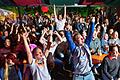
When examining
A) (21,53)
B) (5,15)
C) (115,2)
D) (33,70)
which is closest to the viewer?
(33,70)

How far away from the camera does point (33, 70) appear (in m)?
6.18

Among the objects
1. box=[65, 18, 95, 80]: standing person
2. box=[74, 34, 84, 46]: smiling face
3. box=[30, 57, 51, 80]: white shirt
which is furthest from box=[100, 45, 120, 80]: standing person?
box=[30, 57, 51, 80]: white shirt

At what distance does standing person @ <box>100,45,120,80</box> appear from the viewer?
687 centimetres

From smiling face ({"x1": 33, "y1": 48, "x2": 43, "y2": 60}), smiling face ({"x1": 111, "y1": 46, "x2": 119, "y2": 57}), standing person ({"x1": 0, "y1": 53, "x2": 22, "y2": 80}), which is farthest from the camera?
smiling face ({"x1": 111, "y1": 46, "x2": 119, "y2": 57})

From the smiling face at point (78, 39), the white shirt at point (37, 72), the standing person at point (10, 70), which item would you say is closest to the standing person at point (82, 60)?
the smiling face at point (78, 39)

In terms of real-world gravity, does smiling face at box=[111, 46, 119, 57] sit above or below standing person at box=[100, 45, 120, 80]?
above

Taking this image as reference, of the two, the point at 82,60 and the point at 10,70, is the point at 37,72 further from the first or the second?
the point at 82,60

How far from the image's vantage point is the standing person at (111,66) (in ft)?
22.5

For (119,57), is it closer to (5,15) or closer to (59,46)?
(59,46)

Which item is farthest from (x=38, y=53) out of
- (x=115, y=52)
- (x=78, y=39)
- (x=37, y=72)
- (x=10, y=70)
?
(x=115, y=52)

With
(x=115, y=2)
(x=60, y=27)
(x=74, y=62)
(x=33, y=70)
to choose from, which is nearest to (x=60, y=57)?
(x=74, y=62)

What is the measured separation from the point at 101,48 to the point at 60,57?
4.03 ft

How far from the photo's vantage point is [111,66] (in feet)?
22.7

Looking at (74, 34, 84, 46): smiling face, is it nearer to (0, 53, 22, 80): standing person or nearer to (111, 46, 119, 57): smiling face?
(111, 46, 119, 57): smiling face
